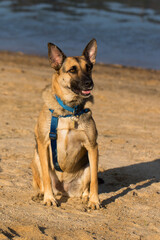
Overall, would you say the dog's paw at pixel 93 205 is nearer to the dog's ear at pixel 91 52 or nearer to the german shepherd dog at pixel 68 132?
the german shepherd dog at pixel 68 132

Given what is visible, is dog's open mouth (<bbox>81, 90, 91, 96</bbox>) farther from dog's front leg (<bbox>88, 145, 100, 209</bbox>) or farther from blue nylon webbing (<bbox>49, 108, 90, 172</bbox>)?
dog's front leg (<bbox>88, 145, 100, 209</bbox>)

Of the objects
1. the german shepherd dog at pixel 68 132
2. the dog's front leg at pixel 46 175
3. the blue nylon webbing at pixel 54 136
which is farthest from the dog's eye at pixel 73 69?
the dog's front leg at pixel 46 175

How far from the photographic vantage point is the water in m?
18.5

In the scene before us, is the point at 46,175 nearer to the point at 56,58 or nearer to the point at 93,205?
the point at 93,205

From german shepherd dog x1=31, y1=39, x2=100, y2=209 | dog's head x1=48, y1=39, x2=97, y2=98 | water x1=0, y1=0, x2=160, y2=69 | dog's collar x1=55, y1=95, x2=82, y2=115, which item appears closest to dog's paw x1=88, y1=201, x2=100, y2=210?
german shepherd dog x1=31, y1=39, x2=100, y2=209

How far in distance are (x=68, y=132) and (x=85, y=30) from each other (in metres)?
18.5

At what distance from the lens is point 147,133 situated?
870 centimetres

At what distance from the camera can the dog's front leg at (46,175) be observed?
17.0 feet

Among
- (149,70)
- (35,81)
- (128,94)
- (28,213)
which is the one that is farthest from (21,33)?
(28,213)

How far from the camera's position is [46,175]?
17.2 ft

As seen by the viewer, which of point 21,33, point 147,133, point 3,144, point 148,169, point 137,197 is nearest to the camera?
point 137,197

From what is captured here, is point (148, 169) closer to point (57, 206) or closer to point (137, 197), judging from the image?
point (137, 197)

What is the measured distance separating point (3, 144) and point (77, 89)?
2.63 m

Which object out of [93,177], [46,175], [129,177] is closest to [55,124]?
[46,175]
